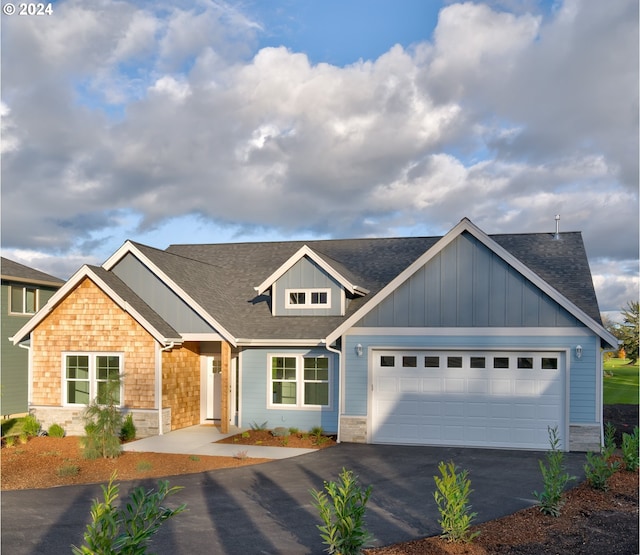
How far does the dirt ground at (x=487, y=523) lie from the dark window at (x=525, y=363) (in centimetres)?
424

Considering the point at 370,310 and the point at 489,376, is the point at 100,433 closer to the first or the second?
the point at 370,310

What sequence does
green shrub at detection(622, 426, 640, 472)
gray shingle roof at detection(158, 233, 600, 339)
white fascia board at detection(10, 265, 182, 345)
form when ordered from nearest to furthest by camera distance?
green shrub at detection(622, 426, 640, 472) → white fascia board at detection(10, 265, 182, 345) → gray shingle roof at detection(158, 233, 600, 339)

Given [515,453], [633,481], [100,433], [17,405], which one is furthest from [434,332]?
[17,405]

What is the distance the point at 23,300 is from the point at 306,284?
12336 millimetres

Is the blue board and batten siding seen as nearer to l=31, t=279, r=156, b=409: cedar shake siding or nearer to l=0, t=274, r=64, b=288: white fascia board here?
l=31, t=279, r=156, b=409: cedar shake siding

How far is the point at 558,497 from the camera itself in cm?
990

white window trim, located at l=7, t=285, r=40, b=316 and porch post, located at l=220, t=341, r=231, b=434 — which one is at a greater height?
white window trim, located at l=7, t=285, r=40, b=316

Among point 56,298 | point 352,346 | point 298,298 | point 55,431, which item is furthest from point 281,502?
point 56,298

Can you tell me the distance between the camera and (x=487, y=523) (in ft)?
31.9

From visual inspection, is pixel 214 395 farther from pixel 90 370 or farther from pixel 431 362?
pixel 431 362

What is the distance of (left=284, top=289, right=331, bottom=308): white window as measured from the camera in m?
20.3

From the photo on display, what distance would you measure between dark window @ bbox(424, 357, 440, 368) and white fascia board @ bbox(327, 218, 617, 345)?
6.54ft

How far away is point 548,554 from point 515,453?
817cm

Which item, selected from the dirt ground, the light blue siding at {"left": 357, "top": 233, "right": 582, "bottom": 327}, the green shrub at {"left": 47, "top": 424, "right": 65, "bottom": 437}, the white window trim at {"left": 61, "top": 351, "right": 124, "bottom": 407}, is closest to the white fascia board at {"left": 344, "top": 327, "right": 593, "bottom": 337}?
the light blue siding at {"left": 357, "top": 233, "right": 582, "bottom": 327}
